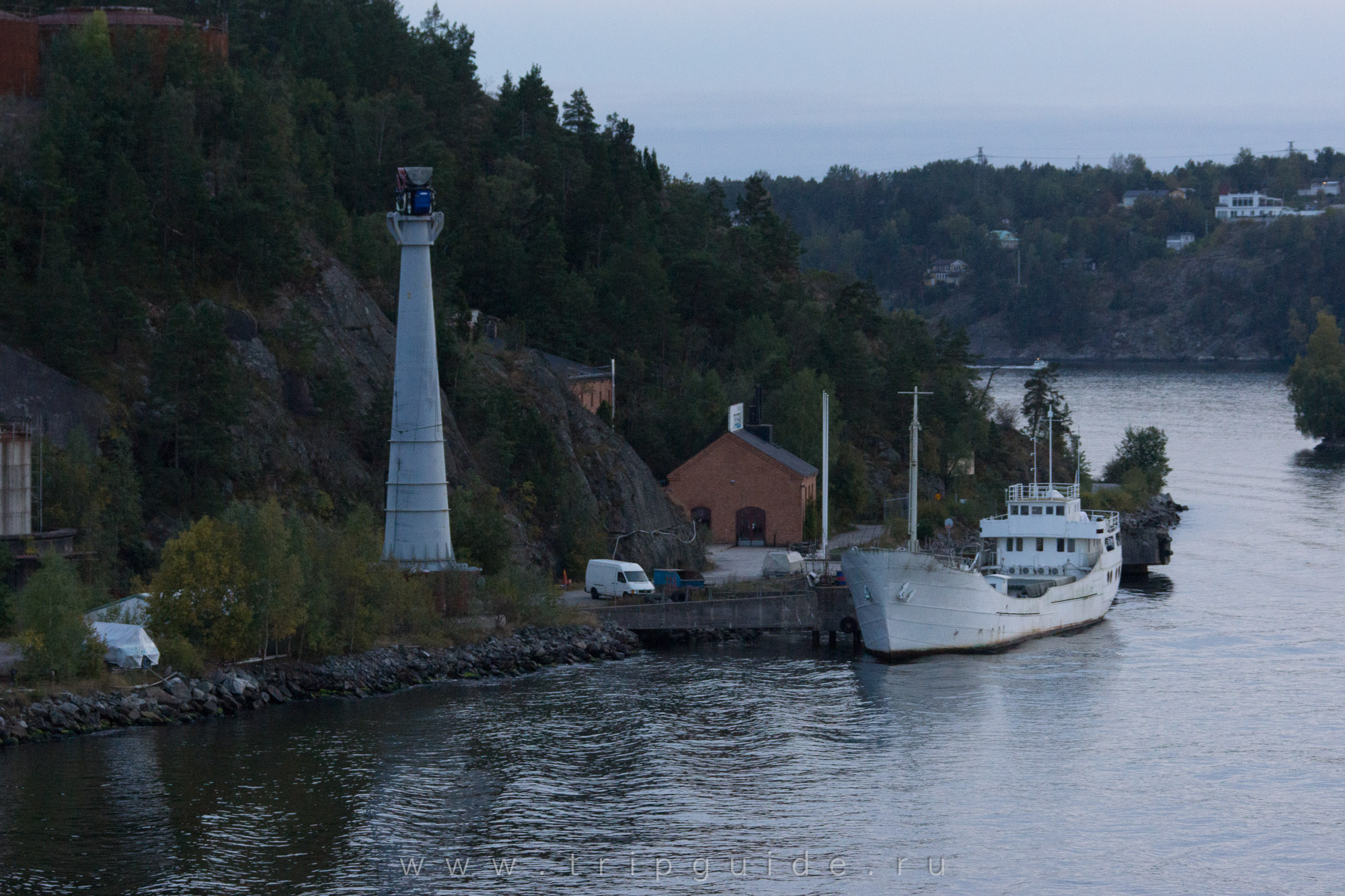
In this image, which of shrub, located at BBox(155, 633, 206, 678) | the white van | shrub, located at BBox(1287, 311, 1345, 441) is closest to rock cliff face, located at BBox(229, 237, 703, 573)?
the white van

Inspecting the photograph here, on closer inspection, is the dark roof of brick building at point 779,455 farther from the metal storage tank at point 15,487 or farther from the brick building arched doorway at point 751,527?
the metal storage tank at point 15,487

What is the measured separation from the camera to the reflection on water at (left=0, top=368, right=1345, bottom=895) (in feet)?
Result: 92.9

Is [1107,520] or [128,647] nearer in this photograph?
[128,647]

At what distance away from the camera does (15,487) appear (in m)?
41.8

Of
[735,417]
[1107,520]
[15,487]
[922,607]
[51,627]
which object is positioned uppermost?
[735,417]

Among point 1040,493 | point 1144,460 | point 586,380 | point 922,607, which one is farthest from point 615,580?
point 1144,460

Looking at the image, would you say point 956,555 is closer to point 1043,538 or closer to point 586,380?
point 1043,538

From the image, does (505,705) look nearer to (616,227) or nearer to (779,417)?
(779,417)

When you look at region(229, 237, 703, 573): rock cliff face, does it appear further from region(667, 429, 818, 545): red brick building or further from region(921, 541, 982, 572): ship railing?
region(921, 541, 982, 572): ship railing

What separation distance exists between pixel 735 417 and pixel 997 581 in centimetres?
1628

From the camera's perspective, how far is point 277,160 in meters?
57.6

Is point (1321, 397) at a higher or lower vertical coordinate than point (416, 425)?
higher

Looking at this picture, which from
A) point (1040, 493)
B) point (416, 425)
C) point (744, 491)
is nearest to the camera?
point (416, 425)

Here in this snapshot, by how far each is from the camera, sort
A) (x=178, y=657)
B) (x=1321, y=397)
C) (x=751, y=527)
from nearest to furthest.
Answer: (x=178, y=657), (x=751, y=527), (x=1321, y=397)
